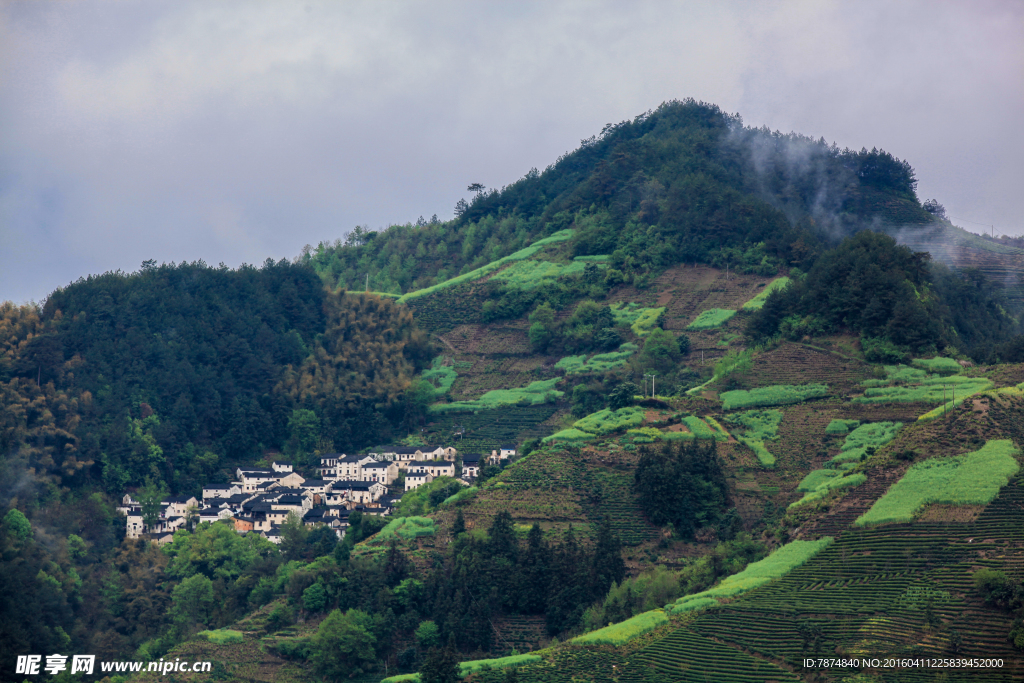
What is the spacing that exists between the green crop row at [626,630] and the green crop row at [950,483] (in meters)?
6.95

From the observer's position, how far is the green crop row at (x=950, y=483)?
3594 cm

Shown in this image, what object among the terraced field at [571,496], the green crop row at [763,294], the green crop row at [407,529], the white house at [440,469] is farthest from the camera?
the green crop row at [763,294]

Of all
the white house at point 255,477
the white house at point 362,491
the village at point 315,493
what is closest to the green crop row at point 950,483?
the village at point 315,493

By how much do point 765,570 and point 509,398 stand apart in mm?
28742

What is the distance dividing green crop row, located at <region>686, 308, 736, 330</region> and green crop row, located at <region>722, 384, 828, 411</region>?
1238cm

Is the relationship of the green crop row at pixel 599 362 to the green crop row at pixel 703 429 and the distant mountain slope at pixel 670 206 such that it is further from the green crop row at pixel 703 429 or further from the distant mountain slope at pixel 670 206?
the green crop row at pixel 703 429

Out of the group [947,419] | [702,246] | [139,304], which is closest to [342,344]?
[139,304]

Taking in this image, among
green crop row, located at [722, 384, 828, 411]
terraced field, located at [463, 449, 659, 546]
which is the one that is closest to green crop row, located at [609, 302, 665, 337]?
green crop row, located at [722, 384, 828, 411]

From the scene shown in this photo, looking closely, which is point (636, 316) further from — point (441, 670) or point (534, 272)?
point (441, 670)

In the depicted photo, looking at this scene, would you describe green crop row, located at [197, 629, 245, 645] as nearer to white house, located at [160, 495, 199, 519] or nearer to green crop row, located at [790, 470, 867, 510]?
white house, located at [160, 495, 199, 519]

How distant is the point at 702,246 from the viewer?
70.2 metres

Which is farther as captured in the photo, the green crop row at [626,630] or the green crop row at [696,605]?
the green crop row at [696,605]

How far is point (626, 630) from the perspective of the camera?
3506 cm

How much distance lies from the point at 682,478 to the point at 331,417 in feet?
84.9
